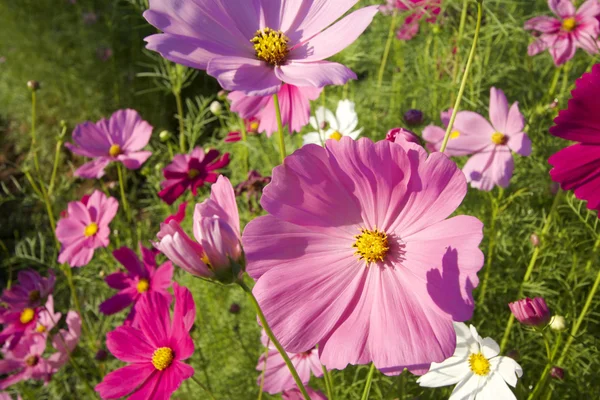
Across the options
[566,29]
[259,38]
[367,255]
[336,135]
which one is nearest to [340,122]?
[336,135]

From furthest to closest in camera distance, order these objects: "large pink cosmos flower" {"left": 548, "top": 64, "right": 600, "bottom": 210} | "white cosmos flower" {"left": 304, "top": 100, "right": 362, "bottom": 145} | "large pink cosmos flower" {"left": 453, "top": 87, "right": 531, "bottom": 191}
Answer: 1. "white cosmos flower" {"left": 304, "top": 100, "right": 362, "bottom": 145}
2. "large pink cosmos flower" {"left": 453, "top": 87, "right": 531, "bottom": 191}
3. "large pink cosmos flower" {"left": 548, "top": 64, "right": 600, "bottom": 210}

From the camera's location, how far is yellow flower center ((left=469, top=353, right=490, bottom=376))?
0.68m

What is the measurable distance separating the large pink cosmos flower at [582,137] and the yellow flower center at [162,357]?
1.87 ft

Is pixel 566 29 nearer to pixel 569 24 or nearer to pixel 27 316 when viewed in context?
pixel 569 24

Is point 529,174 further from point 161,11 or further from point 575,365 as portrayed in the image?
point 161,11

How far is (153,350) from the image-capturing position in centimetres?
76

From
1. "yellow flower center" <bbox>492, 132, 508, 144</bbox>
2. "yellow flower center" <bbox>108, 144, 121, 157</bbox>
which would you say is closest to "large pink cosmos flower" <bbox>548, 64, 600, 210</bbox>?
"yellow flower center" <bbox>492, 132, 508, 144</bbox>

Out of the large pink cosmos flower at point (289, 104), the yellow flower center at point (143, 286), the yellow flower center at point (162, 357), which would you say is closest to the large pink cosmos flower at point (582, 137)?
the large pink cosmos flower at point (289, 104)

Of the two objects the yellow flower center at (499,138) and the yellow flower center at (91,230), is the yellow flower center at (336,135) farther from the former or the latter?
the yellow flower center at (91,230)

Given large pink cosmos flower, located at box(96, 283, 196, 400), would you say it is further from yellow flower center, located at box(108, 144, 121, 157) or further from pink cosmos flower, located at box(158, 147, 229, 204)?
yellow flower center, located at box(108, 144, 121, 157)

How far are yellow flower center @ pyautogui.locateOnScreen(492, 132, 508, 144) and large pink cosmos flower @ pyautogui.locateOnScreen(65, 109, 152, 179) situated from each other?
80 cm

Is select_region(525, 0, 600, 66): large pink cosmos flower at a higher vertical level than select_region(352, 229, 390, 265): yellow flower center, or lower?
higher

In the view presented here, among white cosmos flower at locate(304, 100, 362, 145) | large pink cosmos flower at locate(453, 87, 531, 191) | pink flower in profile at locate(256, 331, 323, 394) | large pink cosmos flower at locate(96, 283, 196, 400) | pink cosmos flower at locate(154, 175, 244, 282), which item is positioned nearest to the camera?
pink cosmos flower at locate(154, 175, 244, 282)

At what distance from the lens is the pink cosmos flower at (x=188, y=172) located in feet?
3.68
